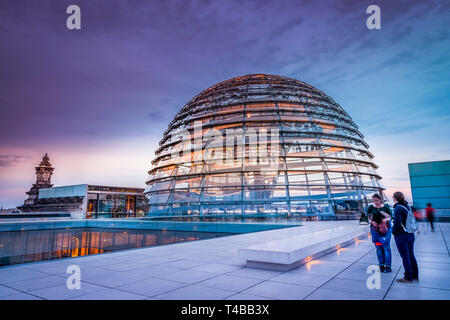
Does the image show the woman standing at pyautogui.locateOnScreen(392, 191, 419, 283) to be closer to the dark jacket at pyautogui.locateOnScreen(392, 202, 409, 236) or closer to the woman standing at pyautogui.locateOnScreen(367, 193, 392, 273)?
the dark jacket at pyautogui.locateOnScreen(392, 202, 409, 236)

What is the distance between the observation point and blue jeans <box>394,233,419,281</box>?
5570 millimetres

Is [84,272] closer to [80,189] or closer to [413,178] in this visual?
[413,178]

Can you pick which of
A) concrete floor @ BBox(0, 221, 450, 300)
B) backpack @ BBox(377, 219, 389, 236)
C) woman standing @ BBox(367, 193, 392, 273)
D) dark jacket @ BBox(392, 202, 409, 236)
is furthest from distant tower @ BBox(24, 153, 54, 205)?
dark jacket @ BBox(392, 202, 409, 236)

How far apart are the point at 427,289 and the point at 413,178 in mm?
24809

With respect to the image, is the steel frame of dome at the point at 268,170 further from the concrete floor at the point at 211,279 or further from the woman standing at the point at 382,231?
the woman standing at the point at 382,231

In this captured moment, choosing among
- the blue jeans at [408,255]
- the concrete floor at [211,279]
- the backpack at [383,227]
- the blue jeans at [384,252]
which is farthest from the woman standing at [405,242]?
the blue jeans at [384,252]

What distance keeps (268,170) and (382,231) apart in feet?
55.4

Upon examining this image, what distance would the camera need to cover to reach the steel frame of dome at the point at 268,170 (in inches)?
890

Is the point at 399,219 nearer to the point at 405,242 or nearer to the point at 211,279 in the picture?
the point at 405,242

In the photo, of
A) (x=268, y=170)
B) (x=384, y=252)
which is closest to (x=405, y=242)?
(x=384, y=252)

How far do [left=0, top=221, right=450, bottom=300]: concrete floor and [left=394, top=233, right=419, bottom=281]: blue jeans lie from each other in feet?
0.85
